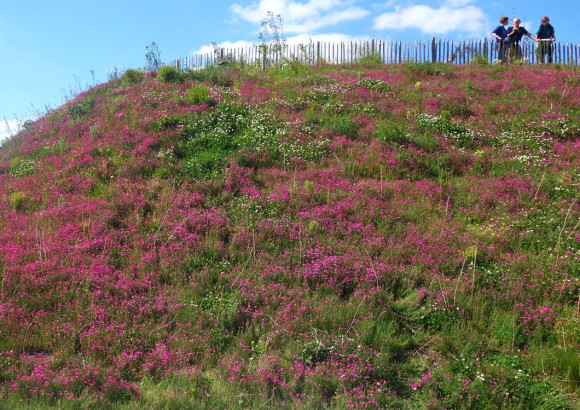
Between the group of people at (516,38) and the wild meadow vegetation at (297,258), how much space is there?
983 centimetres

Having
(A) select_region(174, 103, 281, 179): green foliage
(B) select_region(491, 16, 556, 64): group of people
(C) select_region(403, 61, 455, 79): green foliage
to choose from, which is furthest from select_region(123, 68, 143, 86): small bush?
(B) select_region(491, 16, 556, 64): group of people

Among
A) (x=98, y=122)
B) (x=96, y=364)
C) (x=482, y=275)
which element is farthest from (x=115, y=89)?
(x=482, y=275)

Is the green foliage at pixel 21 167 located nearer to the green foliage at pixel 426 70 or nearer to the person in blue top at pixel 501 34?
the green foliage at pixel 426 70

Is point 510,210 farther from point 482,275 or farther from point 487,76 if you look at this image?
point 487,76

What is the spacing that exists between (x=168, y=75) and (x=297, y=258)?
12.7 meters

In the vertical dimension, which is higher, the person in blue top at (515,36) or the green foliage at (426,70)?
the person in blue top at (515,36)

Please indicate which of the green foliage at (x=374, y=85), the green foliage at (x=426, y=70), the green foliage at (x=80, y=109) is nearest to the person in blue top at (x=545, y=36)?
the green foliage at (x=426, y=70)

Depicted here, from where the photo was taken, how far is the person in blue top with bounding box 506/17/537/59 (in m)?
21.7

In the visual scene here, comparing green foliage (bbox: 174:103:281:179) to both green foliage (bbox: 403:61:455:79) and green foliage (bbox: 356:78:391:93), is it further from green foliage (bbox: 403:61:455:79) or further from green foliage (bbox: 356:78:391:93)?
green foliage (bbox: 403:61:455:79)

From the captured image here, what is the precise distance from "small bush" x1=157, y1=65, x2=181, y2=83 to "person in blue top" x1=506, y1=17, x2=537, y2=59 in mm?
17230

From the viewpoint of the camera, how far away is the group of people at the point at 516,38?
21.6m

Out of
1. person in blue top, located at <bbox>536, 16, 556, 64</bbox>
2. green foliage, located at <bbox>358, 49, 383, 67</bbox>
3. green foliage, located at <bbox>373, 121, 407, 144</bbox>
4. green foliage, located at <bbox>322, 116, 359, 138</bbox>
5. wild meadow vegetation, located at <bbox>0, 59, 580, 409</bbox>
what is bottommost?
wild meadow vegetation, located at <bbox>0, 59, 580, 409</bbox>

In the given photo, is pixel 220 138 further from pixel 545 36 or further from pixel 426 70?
pixel 545 36

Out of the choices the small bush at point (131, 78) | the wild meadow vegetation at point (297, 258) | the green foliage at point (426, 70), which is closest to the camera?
the wild meadow vegetation at point (297, 258)
